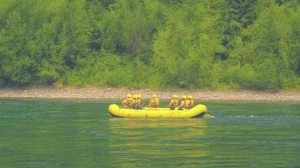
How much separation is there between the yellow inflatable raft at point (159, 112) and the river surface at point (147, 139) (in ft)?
2.03

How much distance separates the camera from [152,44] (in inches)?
3223

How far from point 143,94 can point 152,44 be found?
9.11 m

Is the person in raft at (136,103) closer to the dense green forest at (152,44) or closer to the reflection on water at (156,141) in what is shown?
the reflection on water at (156,141)

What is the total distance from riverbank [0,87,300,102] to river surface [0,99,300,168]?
1409cm

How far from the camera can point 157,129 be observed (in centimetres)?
4397

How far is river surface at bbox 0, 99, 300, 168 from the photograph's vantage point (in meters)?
31.8

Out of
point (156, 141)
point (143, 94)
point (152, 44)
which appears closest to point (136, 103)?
point (156, 141)

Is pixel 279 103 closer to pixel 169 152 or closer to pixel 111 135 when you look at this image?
pixel 111 135

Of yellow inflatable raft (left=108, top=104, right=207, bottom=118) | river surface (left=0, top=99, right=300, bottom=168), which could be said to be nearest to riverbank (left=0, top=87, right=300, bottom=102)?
river surface (left=0, top=99, right=300, bottom=168)

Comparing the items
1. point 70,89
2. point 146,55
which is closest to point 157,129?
point 70,89

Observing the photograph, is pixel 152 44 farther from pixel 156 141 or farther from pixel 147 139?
pixel 156 141

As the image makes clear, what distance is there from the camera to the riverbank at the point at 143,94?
71312 mm

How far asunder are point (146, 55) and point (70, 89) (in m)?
9.43

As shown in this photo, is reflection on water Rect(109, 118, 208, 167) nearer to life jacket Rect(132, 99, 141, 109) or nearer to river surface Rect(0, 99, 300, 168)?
river surface Rect(0, 99, 300, 168)
